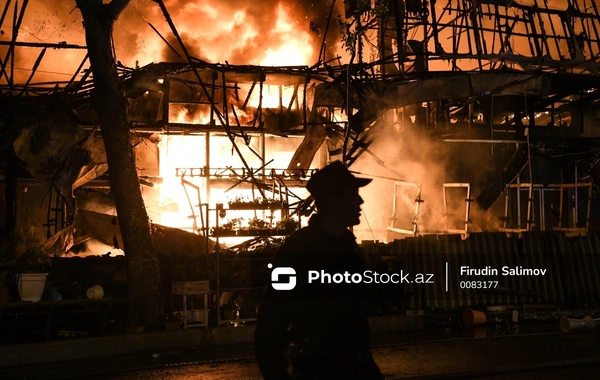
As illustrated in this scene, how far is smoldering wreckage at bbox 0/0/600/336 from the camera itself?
14484 millimetres

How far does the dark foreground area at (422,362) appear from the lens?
912cm

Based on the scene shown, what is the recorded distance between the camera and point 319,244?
3.35m

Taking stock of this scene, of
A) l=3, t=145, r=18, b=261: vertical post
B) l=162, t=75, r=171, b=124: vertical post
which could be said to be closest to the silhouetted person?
l=162, t=75, r=171, b=124: vertical post

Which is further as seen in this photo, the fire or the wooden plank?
the fire

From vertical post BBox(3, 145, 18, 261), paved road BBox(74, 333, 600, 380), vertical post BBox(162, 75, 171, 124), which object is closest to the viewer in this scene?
paved road BBox(74, 333, 600, 380)

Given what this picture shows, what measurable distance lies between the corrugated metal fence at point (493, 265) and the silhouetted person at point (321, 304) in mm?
10637

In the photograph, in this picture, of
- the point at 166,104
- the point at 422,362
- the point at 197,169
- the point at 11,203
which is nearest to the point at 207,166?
the point at 197,169

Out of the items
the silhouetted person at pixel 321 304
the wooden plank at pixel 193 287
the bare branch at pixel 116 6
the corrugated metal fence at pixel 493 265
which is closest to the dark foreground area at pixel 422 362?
the wooden plank at pixel 193 287

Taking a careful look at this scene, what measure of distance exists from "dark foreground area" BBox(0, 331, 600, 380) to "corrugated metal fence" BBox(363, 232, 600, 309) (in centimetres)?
219

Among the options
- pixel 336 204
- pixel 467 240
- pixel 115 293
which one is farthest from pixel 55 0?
pixel 336 204

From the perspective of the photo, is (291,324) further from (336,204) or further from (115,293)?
(115,293)

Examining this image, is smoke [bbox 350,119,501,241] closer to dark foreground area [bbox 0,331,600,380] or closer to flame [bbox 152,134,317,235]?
flame [bbox 152,134,317,235]

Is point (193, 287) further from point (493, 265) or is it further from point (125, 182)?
point (493, 265)

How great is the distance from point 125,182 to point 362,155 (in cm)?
874
